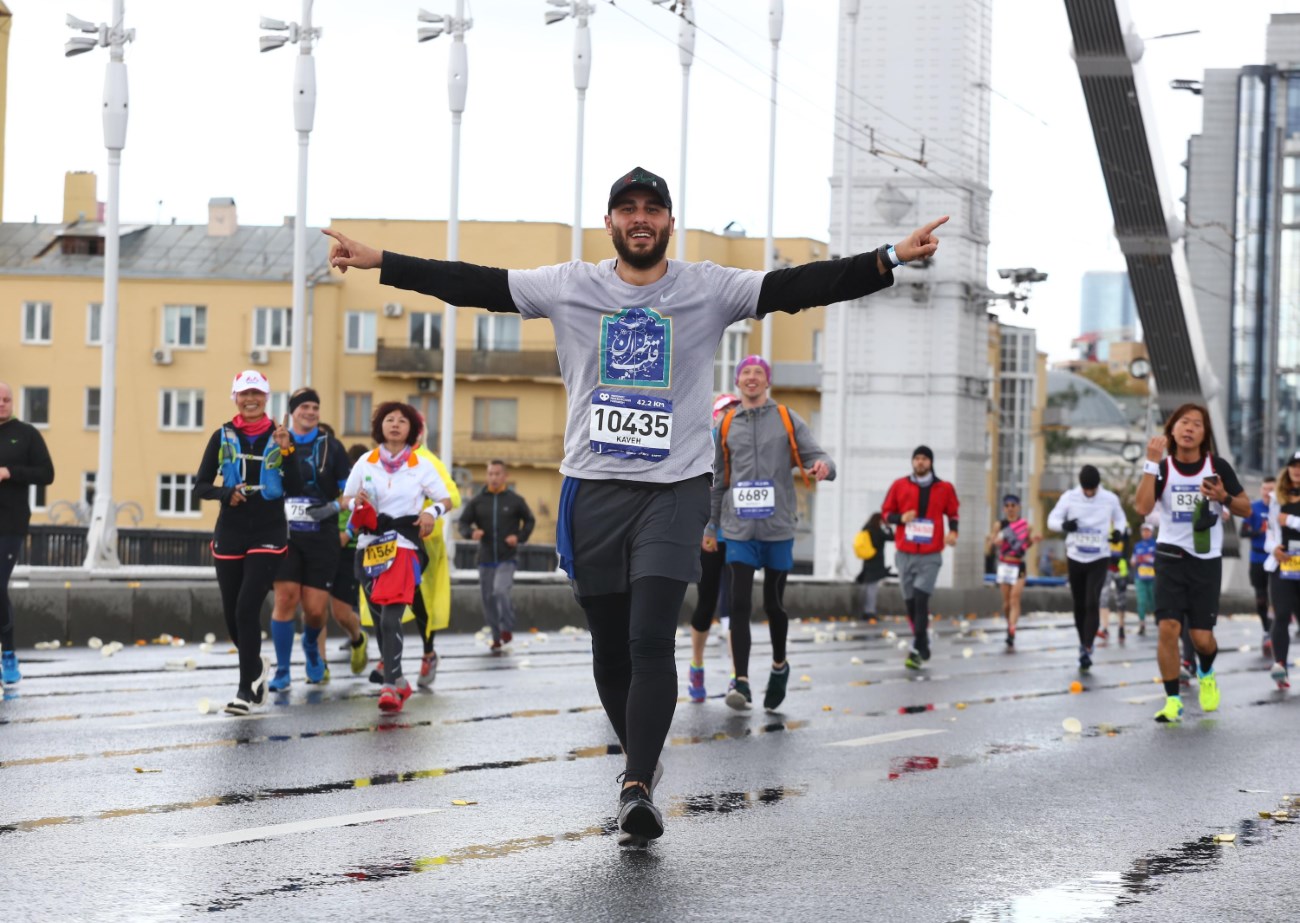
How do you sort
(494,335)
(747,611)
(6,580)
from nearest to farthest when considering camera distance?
(747,611) → (6,580) → (494,335)

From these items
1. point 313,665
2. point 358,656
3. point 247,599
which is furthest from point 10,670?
point 358,656

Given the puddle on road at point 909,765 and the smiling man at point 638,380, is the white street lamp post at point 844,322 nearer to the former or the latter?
the puddle on road at point 909,765

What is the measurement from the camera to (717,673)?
Answer: 16922 mm

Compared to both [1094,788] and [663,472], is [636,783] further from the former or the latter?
[1094,788]

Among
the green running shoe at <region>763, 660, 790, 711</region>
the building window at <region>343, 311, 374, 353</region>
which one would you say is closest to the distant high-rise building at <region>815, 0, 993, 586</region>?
the building window at <region>343, 311, 374, 353</region>

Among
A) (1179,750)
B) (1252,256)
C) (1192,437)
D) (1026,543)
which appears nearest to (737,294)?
(1179,750)

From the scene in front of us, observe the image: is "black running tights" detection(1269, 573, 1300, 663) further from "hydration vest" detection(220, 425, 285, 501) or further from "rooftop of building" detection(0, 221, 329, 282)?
"rooftop of building" detection(0, 221, 329, 282)

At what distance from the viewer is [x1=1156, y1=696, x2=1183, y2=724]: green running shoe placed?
41.9ft

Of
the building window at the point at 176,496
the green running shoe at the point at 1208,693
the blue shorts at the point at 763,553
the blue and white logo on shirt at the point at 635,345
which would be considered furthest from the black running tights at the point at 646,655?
the building window at the point at 176,496

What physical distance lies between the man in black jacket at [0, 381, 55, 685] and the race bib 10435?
6595 mm

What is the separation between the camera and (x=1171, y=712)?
1278 centimetres

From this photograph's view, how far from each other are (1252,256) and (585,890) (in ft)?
268

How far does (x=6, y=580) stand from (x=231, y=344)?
6759 centimetres

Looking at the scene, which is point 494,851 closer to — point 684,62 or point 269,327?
point 684,62
